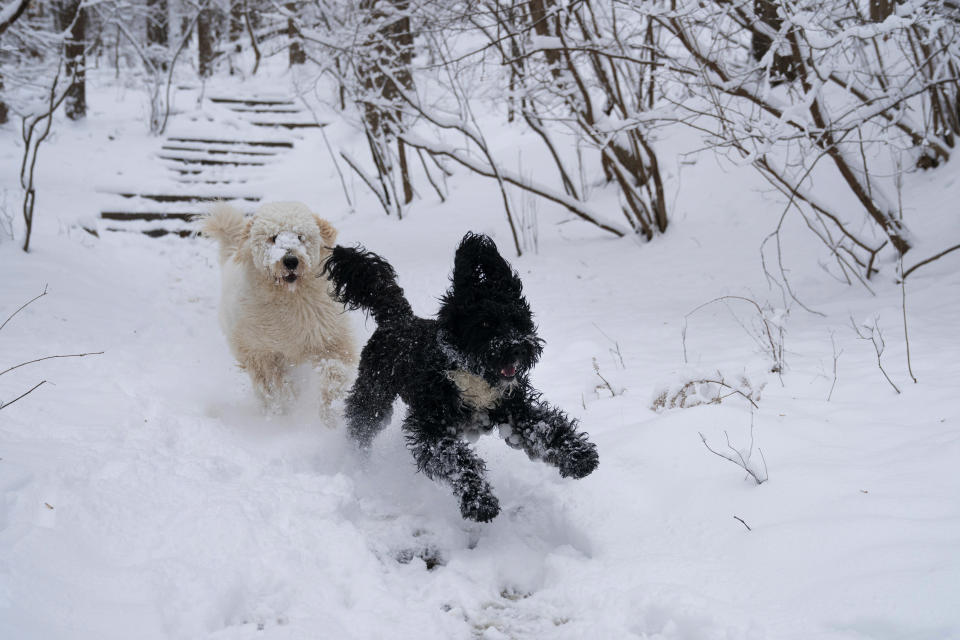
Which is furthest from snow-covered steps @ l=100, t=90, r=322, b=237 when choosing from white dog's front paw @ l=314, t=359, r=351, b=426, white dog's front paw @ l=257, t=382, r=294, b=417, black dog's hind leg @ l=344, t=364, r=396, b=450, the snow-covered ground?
black dog's hind leg @ l=344, t=364, r=396, b=450

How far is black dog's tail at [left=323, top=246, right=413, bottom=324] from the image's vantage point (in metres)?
3.68

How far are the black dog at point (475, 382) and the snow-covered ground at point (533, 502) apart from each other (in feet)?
0.76

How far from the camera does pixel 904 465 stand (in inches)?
100

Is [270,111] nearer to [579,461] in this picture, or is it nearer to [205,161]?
[205,161]

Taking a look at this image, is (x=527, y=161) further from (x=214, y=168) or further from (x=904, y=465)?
(x=904, y=465)

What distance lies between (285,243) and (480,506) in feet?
7.79

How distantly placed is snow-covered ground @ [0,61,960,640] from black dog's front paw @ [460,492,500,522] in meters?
0.16

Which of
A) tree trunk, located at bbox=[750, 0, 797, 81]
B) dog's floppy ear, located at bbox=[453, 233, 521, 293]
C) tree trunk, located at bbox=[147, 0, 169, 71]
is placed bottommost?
dog's floppy ear, located at bbox=[453, 233, 521, 293]

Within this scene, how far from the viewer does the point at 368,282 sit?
370cm

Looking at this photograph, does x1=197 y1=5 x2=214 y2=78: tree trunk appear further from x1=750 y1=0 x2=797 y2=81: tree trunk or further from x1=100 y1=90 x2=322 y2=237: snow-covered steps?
x1=750 y1=0 x2=797 y2=81: tree trunk

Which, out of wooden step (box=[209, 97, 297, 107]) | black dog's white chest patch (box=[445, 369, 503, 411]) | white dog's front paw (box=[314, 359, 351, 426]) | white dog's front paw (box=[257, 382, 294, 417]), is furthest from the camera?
wooden step (box=[209, 97, 297, 107])

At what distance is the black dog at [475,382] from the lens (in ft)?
9.47

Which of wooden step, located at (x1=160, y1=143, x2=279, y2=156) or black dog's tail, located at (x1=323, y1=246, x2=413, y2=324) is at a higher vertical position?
black dog's tail, located at (x1=323, y1=246, x2=413, y2=324)

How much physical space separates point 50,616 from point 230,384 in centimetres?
333
